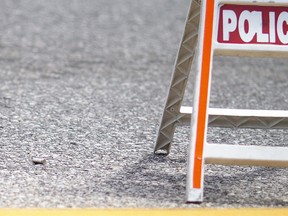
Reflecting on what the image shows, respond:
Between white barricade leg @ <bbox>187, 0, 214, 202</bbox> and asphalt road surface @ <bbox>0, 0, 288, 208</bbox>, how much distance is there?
21 cm

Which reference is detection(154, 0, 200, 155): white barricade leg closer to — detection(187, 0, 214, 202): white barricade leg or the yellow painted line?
detection(187, 0, 214, 202): white barricade leg

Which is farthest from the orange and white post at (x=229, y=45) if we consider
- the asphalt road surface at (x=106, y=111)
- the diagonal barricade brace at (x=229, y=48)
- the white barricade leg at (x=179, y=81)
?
the white barricade leg at (x=179, y=81)

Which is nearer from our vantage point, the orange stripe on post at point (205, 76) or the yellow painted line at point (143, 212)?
the yellow painted line at point (143, 212)

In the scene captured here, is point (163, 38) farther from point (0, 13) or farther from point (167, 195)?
point (167, 195)

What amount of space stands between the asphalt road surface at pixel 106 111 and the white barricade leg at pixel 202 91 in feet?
0.69

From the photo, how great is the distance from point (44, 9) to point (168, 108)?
309 inches

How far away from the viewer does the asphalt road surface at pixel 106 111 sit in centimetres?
461

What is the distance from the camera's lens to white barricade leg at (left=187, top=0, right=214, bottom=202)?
174 inches

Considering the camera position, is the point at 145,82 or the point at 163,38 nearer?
the point at 145,82

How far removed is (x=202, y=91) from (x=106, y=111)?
235cm

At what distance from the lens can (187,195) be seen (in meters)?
4.39

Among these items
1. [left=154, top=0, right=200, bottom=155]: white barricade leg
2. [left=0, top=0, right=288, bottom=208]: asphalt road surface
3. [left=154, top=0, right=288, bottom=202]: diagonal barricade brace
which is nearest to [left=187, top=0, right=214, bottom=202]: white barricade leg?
[left=154, top=0, right=288, bottom=202]: diagonal barricade brace

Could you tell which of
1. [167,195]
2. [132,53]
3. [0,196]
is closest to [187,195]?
[167,195]

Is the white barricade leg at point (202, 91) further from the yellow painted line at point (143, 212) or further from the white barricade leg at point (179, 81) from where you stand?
the white barricade leg at point (179, 81)
